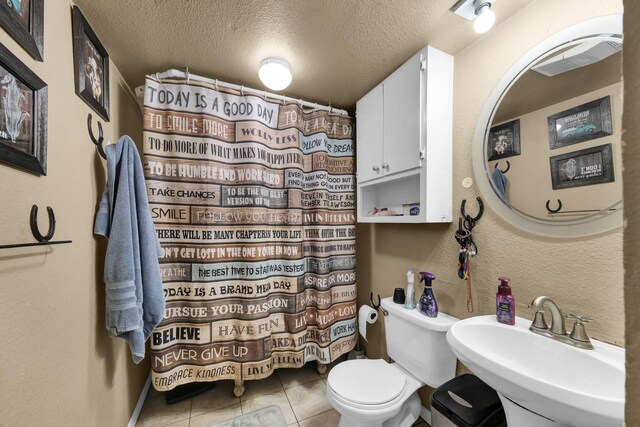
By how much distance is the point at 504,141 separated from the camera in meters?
1.05

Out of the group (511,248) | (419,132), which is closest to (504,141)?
(419,132)

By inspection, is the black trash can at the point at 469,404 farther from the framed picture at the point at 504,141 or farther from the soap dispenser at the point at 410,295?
the framed picture at the point at 504,141

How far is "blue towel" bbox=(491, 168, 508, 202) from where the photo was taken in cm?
105

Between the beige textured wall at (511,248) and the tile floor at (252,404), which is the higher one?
the beige textured wall at (511,248)

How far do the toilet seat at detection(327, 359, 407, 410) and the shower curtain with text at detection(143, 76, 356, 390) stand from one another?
423mm

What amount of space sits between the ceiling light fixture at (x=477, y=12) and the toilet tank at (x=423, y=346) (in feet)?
4.47

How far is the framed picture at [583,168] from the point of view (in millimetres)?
795

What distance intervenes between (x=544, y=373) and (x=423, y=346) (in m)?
0.50

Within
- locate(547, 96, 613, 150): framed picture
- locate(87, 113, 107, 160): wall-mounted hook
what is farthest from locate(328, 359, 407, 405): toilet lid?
locate(87, 113, 107, 160): wall-mounted hook

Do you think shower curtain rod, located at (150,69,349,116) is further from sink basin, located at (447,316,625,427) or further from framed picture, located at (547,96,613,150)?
sink basin, located at (447,316,625,427)

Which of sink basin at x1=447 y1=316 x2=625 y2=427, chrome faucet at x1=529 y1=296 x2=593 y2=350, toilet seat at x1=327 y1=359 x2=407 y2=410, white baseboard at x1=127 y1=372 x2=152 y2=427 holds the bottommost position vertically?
white baseboard at x1=127 y1=372 x2=152 y2=427

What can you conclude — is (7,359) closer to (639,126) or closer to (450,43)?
(639,126)

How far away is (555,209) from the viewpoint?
3.00ft

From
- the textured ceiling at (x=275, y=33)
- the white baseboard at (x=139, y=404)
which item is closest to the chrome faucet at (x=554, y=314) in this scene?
the textured ceiling at (x=275, y=33)
